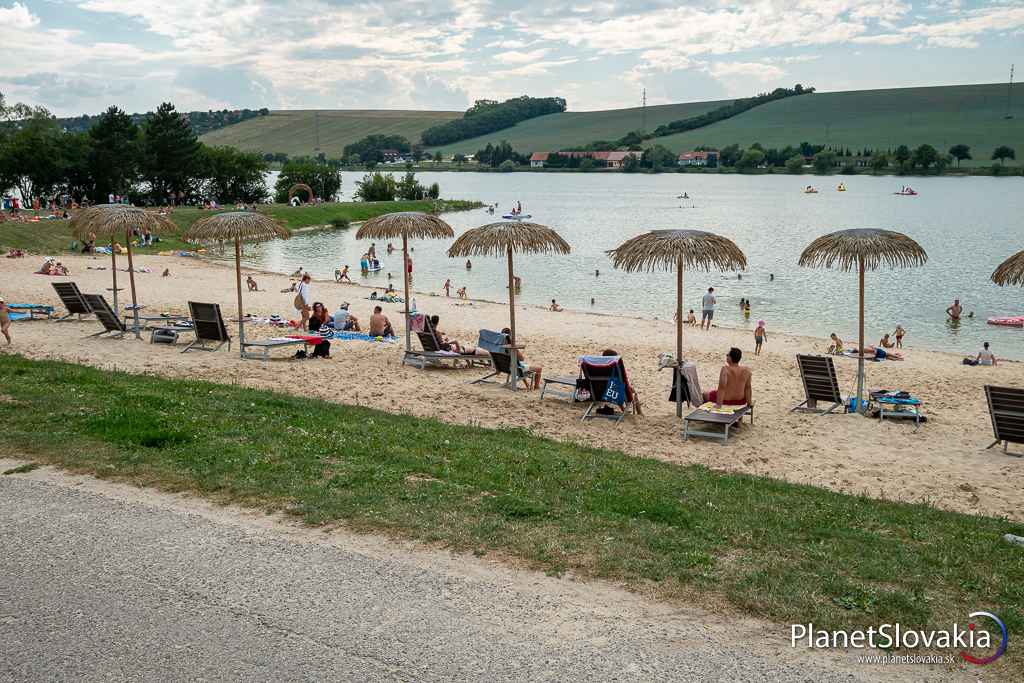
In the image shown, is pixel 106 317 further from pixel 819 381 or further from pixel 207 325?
pixel 819 381

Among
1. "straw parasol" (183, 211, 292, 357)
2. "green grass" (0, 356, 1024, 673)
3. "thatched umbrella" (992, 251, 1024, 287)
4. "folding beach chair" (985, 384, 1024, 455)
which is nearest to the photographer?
"green grass" (0, 356, 1024, 673)

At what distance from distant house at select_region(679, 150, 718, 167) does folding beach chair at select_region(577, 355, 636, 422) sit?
16191 centimetres

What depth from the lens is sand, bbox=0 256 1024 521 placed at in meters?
8.99

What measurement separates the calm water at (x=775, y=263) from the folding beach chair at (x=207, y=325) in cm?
1857

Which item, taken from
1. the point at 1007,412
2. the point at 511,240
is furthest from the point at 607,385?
the point at 1007,412

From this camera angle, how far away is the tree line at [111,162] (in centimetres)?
5666

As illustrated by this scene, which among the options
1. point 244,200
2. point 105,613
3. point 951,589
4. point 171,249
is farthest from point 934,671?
point 244,200

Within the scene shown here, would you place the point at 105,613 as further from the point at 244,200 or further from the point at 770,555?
the point at 244,200

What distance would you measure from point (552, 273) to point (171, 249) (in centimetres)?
1924

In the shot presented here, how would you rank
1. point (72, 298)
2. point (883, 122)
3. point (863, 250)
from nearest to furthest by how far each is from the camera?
point (863, 250), point (72, 298), point (883, 122)

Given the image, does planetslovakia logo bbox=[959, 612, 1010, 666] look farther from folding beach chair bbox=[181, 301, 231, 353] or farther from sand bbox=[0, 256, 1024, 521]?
folding beach chair bbox=[181, 301, 231, 353]

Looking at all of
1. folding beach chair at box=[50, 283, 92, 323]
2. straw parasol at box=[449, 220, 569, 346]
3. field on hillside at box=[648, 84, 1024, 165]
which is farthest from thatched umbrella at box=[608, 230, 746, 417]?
field on hillside at box=[648, 84, 1024, 165]

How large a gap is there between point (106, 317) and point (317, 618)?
1238 cm

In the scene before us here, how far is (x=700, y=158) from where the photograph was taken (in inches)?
6560
